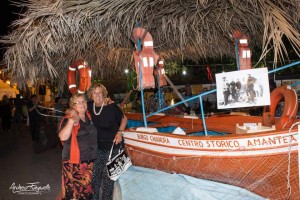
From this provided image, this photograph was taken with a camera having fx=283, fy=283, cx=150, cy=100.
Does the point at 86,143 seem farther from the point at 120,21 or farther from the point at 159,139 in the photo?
the point at 120,21

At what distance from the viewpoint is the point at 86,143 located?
12.3 ft

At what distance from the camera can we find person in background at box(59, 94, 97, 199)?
363 centimetres

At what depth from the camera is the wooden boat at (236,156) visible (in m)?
3.34

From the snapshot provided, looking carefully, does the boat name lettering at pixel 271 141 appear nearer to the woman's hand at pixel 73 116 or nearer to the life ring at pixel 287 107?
the life ring at pixel 287 107

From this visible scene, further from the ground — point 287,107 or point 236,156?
point 287,107

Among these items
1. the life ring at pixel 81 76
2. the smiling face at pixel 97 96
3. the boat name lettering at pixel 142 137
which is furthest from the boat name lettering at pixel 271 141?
the life ring at pixel 81 76

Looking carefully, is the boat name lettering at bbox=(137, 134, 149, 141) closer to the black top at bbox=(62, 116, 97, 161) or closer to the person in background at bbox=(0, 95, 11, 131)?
the black top at bbox=(62, 116, 97, 161)

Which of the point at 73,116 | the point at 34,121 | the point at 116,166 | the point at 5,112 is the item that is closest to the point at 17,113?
the point at 5,112

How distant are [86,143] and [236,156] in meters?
1.97

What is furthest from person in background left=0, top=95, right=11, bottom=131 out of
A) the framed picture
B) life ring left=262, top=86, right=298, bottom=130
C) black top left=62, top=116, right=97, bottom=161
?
life ring left=262, top=86, right=298, bottom=130

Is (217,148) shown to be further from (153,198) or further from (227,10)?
(227,10)

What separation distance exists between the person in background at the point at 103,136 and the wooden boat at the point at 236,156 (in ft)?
2.30

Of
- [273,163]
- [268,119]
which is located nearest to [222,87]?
[273,163]

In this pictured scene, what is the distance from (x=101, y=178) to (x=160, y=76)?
4819 mm
